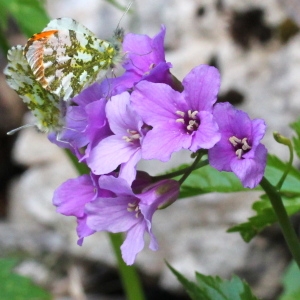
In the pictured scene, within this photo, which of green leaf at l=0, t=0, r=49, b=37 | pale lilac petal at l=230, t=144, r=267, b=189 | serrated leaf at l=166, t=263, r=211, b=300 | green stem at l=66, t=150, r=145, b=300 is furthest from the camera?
green stem at l=66, t=150, r=145, b=300

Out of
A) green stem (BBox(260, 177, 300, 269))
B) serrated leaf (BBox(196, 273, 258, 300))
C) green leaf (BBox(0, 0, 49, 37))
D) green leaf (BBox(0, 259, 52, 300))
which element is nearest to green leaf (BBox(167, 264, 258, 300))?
serrated leaf (BBox(196, 273, 258, 300))

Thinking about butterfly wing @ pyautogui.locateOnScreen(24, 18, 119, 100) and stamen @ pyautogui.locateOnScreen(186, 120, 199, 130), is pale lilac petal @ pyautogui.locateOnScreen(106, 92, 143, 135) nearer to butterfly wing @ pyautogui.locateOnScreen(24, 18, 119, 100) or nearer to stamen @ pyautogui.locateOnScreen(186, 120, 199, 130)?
stamen @ pyautogui.locateOnScreen(186, 120, 199, 130)

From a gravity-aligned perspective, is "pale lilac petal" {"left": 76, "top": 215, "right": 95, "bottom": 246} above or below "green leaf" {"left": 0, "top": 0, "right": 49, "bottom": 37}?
below

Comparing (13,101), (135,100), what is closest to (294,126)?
(135,100)

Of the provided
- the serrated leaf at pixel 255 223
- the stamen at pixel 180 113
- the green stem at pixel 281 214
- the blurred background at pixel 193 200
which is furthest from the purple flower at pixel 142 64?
the blurred background at pixel 193 200

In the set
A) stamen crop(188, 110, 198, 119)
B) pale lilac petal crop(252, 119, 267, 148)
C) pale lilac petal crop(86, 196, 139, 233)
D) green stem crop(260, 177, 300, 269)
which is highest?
pale lilac petal crop(252, 119, 267, 148)

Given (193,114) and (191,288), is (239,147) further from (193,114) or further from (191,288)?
(191,288)

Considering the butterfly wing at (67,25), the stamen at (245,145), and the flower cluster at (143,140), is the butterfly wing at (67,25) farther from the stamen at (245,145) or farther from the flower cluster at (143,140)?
the stamen at (245,145)
